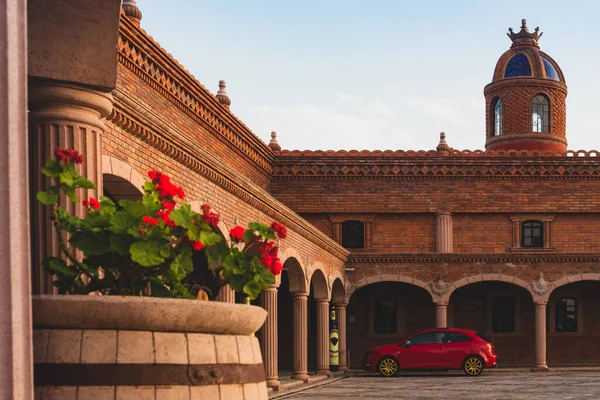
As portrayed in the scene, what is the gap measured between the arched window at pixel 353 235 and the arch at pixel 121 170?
964 inches

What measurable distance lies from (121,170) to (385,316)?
25.8m

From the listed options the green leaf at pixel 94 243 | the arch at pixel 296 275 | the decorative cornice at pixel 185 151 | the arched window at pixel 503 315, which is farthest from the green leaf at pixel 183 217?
the arched window at pixel 503 315

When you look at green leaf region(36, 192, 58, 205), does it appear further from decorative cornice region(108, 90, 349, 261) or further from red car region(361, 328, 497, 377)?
red car region(361, 328, 497, 377)

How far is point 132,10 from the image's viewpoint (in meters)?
21.2

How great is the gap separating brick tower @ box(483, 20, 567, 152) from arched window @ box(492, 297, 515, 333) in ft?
24.1

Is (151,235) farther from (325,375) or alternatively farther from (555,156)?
(555,156)

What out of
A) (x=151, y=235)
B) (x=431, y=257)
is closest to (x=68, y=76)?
(x=151, y=235)

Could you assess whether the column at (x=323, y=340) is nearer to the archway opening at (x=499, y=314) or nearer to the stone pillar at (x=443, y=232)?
the archway opening at (x=499, y=314)

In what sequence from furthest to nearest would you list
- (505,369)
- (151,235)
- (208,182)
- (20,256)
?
(505,369)
(208,182)
(151,235)
(20,256)

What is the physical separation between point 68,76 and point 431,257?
28.9m

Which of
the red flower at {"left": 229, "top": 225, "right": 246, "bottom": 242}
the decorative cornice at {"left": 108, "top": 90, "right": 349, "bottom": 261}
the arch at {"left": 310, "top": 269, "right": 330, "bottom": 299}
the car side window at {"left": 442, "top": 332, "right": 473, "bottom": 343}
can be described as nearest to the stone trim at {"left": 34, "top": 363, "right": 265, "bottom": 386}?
the red flower at {"left": 229, "top": 225, "right": 246, "bottom": 242}

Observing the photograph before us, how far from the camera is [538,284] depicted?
110 ft

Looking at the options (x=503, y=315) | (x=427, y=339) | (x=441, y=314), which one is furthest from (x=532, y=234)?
(x=427, y=339)

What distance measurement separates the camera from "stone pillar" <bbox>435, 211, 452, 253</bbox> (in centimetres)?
3609
